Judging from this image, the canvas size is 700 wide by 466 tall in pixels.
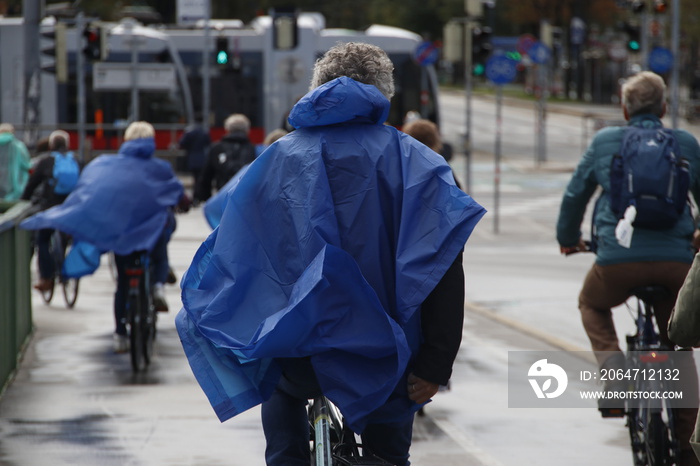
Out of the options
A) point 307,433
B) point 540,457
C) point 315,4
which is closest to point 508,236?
point 540,457

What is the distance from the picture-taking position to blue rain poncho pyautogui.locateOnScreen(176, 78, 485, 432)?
351cm

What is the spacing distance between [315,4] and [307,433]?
66075 mm

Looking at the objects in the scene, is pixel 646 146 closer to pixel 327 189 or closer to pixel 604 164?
pixel 604 164

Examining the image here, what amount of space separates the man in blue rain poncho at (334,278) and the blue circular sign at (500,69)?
16.4m

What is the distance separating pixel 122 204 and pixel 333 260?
16.9 ft

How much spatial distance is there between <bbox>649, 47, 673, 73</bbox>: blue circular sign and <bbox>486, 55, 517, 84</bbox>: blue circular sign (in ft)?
24.2

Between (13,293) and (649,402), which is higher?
(649,402)

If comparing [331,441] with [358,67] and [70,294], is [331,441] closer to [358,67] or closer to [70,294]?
[358,67]

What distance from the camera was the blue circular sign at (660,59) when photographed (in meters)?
26.3

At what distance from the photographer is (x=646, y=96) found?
5.65m

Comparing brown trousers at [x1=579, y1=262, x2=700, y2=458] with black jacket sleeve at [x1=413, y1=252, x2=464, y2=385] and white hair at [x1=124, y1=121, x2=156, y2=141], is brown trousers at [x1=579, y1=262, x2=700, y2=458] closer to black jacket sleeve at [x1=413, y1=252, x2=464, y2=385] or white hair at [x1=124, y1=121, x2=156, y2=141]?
black jacket sleeve at [x1=413, y1=252, x2=464, y2=385]

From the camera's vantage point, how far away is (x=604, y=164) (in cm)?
554

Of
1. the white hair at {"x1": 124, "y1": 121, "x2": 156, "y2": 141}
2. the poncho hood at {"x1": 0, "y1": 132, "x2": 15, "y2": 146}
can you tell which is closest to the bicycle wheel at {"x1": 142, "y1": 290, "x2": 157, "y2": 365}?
the white hair at {"x1": 124, "y1": 121, "x2": 156, "y2": 141}

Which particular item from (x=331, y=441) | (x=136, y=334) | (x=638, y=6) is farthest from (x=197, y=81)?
(x=331, y=441)
